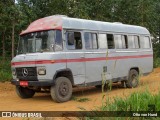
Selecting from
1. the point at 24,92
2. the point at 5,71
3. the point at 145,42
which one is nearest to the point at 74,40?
the point at 24,92

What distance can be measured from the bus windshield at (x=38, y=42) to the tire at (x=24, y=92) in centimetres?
136

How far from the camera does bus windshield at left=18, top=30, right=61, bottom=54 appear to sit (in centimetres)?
1099

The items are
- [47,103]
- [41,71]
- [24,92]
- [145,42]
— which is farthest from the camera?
[145,42]

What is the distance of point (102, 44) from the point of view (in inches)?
505

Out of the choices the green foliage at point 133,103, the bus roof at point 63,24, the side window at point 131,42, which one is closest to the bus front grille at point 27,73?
the bus roof at point 63,24

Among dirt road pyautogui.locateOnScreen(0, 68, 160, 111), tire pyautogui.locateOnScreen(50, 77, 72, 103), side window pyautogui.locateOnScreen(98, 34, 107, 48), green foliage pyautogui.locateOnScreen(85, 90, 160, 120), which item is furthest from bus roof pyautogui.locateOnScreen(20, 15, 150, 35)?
green foliage pyautogui.locateOnScreen(85, 90, 160, 120)

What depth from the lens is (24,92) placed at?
1224cm

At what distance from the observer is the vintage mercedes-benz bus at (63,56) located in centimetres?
1073

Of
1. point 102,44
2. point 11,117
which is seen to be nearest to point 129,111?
point 11,117

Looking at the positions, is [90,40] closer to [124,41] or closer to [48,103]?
[124,41]

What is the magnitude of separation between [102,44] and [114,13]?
47.0ft

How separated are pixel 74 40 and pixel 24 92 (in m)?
2.74

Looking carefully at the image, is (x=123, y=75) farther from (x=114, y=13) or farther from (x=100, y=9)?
(x=114, y=13)

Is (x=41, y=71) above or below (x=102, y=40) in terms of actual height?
below
